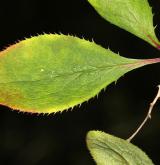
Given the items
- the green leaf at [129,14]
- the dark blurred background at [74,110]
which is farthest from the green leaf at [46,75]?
the dark blurred background at [74,110]

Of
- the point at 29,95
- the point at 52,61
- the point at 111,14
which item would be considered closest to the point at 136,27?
the point at 111,14

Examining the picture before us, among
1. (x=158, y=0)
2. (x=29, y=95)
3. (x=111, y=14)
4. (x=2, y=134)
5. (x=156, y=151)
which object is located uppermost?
(x=111, y=14)

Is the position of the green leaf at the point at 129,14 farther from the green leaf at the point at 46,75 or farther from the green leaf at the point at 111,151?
the green leaf at the point at 111,151

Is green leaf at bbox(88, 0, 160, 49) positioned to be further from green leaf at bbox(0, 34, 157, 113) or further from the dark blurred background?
the dark blurred background

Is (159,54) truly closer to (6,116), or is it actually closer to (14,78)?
(6,116)

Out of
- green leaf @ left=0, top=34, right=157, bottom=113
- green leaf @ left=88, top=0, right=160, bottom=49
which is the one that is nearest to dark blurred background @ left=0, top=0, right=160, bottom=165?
green leaf @ left=88, top=0, right=160, bottom=49

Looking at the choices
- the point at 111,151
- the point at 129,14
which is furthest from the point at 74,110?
the point at 111,151
